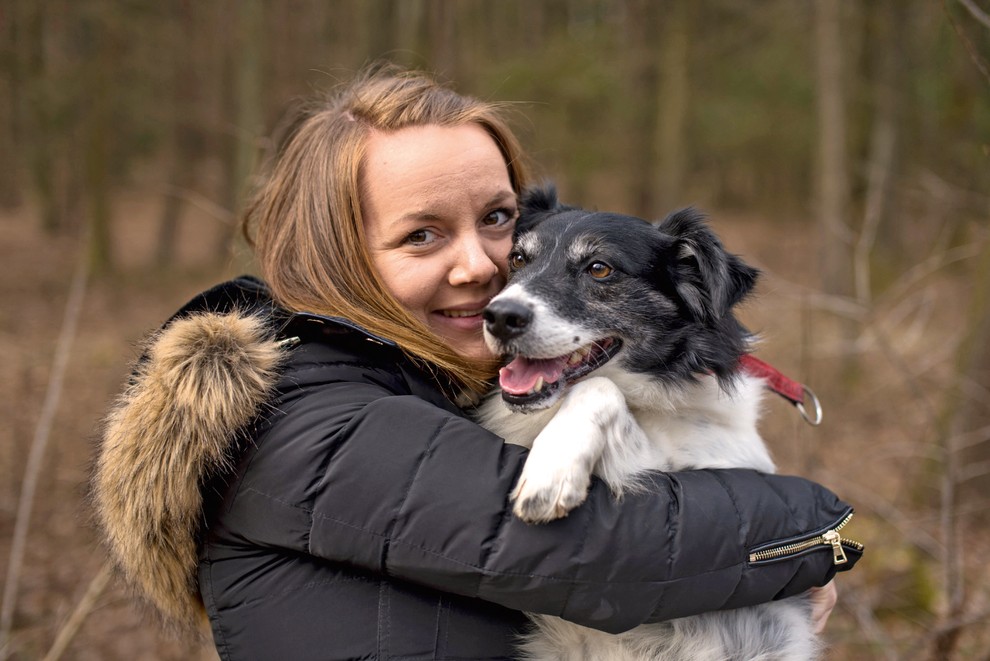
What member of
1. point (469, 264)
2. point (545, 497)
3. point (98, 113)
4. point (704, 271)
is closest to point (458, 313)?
point (469, 264)

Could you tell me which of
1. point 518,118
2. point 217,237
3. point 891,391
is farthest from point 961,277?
point 217,237

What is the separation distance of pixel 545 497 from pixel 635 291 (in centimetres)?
114

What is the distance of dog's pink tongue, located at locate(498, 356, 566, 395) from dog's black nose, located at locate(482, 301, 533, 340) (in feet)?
0.44

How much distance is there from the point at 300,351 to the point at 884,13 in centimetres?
1552

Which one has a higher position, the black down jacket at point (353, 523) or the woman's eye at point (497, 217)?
Result: the woman's eye at point (497, 217)

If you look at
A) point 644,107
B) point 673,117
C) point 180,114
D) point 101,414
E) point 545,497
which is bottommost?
point 180,114

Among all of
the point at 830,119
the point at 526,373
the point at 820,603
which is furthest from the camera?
the point at 830,119

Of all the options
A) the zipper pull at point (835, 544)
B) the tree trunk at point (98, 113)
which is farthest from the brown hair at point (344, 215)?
the tree trunk at point (98, 113)

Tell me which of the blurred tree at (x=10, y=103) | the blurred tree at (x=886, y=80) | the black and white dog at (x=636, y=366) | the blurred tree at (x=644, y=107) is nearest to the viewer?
the black and white dog at (x=636, y=366)

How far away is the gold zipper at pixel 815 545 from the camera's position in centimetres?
225

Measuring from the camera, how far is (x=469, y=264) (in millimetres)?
2703

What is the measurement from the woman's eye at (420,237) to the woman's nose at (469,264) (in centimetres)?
10

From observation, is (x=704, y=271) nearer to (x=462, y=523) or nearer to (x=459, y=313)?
(x=459, y=313)

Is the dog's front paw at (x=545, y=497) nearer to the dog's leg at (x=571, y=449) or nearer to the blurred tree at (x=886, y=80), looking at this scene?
the dog's leg at (x=571, y=449)
